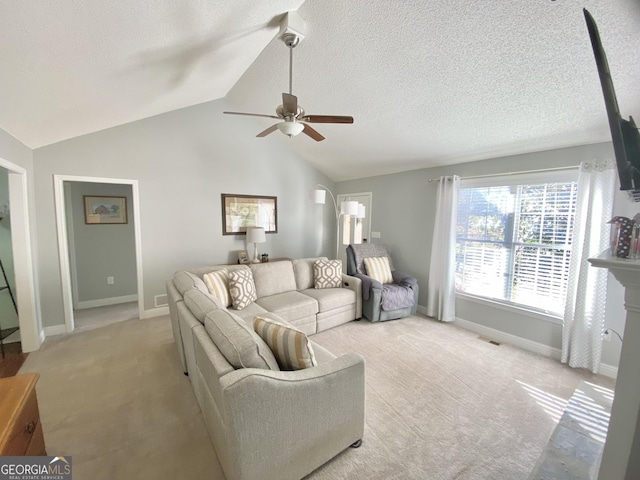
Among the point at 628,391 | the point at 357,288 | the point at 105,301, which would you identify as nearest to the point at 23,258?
the point at 105,301

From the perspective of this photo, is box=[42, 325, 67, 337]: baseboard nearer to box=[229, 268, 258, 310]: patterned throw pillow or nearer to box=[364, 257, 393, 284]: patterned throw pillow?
box=[229, 268, 258, 310]: patterned throw pillow

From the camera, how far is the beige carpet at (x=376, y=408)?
153 centimetres

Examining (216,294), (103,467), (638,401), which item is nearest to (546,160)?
(638,401)

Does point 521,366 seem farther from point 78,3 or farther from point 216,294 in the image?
point 78,3

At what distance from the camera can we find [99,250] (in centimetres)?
415

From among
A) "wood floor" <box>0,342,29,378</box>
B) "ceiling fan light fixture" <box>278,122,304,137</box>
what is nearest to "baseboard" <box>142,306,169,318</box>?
"wood floor" <box>0,342,29,378</box>

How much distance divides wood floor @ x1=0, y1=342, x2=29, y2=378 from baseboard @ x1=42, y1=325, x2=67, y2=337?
0.79ft

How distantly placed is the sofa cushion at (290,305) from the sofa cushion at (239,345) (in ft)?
4.44

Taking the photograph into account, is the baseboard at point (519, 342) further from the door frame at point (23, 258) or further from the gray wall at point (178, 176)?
the door frame at point (23, 258)

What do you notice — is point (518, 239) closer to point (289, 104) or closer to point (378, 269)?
point (378, 269)

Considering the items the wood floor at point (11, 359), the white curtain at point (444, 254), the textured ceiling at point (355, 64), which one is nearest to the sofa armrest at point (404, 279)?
the white curtain at point (444, 254)

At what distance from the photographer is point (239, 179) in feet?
14.3

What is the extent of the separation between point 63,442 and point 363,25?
3.64 metres

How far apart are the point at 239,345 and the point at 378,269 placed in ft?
9.67
